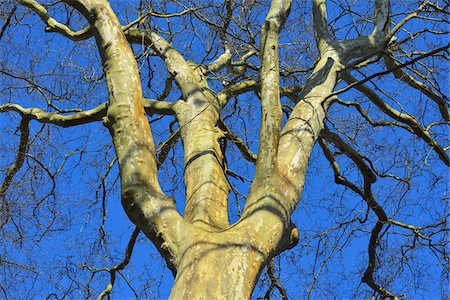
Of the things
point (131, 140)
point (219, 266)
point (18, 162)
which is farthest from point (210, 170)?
point (18, 162)

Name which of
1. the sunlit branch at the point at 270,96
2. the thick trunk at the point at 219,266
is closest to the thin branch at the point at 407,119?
the sunlit branch at the point at 270,96

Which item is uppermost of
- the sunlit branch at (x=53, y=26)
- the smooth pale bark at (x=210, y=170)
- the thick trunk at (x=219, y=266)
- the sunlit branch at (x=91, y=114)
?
the sunlit branch at (x=53, y=26)

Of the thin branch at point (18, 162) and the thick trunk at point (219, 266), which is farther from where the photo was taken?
the thin branch at point (18, 162)

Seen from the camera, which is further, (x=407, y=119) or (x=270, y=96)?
(x=407, y=119)

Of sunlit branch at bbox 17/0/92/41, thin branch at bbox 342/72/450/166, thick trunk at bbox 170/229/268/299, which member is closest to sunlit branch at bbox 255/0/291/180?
thick trunk at bbox 170/229/268/299

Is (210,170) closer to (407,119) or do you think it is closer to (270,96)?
(270,96)

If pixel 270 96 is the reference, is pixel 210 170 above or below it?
below

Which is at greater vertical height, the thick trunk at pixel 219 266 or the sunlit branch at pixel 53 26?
the sunlit branch at pixel 53 26

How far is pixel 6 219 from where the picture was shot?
231 inches

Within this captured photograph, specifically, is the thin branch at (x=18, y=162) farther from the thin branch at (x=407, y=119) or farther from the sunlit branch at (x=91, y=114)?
the thin branch at (x=407, y=119)

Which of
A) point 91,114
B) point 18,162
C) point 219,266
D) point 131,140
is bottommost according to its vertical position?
point 219,266

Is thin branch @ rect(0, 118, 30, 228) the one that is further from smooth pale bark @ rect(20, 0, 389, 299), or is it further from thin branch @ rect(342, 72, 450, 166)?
thin branch @ rect(342, 72, 450, 166)

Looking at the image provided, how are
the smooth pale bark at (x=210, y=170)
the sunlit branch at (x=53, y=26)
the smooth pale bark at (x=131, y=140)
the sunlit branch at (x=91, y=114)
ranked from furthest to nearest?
1. the sunlit branch at (x=53, y=26)
2. the sunlit branch at (x=91, y=114)
3. the smooth pale bark at (x=131, y=140)
4. the smooth pale bark at (x=210, y=170)

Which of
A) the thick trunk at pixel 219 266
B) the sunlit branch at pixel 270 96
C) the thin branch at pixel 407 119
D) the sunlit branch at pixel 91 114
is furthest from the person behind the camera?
the thin branch at pixel 407 119
